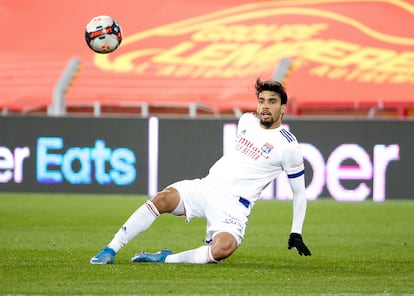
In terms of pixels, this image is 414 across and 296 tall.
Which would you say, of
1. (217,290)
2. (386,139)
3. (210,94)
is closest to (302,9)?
(210,94)

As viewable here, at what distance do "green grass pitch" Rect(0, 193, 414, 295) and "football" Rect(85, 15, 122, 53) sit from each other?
2014mm

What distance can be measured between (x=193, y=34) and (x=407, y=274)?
68.9ft

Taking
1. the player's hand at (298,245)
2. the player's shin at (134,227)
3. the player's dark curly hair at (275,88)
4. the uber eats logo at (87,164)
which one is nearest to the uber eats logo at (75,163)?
the uber eats logo at (87,164)

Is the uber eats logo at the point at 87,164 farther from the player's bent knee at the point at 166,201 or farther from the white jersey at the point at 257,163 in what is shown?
the player's bent knee at the point at 166,201

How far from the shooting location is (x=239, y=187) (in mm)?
11000

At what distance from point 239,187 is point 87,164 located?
37.5 ft

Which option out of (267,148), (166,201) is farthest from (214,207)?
(267,148)

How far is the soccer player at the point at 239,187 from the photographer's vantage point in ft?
35.5

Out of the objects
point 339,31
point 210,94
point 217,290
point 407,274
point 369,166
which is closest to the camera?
point 217,290

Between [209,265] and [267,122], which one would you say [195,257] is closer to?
[209,265]

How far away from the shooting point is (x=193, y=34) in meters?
31.0

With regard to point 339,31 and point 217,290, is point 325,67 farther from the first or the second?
point 217,290

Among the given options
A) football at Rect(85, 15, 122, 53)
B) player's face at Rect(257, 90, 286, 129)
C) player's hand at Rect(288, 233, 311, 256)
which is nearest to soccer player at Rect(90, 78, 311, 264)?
player's face at Rect(257, 90, 286, 129)

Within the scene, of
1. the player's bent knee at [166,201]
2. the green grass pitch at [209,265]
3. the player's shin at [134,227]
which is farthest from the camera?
the player's bent knee at [166,201]
